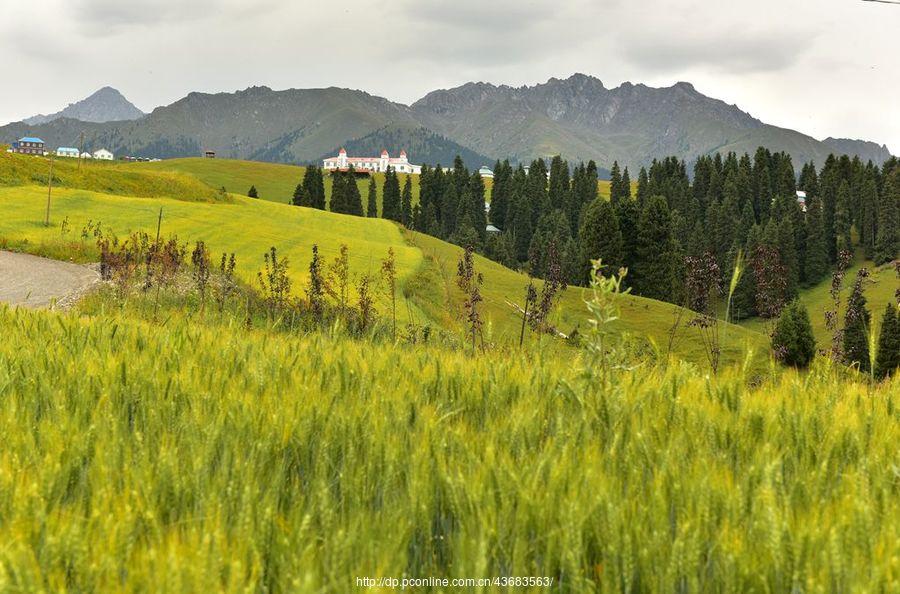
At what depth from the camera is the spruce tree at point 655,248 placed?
66.9 m

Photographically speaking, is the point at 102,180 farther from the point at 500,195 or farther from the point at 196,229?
the point at 500,195

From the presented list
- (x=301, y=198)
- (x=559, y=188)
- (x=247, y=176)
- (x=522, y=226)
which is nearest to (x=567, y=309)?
(x=301, y=198)

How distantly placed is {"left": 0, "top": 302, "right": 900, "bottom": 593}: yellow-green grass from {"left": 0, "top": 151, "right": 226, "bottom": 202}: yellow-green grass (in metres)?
48.8

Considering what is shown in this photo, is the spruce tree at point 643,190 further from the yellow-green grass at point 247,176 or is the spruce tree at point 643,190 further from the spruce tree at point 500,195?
the yellow-green grass at point 247,176

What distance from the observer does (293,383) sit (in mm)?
2957

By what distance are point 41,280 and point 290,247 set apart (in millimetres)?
15898

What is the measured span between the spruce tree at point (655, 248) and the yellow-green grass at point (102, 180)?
1743 inches

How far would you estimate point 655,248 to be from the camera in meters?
69.5

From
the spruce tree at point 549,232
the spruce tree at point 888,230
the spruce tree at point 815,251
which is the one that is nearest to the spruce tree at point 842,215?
the spruce tree at point 888,230

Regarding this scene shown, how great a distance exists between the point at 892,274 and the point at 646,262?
5965 cm

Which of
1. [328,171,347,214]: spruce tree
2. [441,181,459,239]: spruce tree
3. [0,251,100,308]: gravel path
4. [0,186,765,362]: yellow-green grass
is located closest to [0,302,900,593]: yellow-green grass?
[0,251,100,308]: gravel path

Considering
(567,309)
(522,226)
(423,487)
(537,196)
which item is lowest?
(567,309)

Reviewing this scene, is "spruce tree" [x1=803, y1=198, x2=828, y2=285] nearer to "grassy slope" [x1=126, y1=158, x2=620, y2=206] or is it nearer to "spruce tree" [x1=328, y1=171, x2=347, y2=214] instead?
"grassy slope" [x1=126, y1=158, x2=620, y2=206]

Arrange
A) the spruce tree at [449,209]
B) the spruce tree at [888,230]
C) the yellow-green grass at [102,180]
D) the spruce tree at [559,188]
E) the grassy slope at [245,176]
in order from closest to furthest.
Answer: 1. the yellow-green grass at [102,180]
2. the spruce tree at [888,230]
3. the spruce tree at [449,209]
4. the spruce tree at [559,188]
5. the grassy slope at [245,176]
